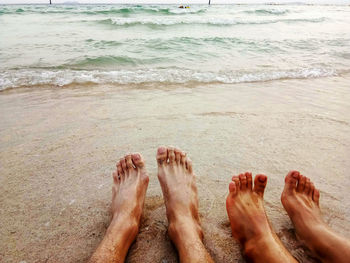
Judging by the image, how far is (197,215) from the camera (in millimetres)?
1427

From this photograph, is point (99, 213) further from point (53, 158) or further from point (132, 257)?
point (53, 158)

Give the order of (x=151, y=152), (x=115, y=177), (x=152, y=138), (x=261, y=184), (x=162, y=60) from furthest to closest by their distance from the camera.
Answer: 1. (x=162, y=60)
2. (x=152, y=138)
3. (x=151, y=152)
4. (x=115, y=177)
5. (x=261, y=184)

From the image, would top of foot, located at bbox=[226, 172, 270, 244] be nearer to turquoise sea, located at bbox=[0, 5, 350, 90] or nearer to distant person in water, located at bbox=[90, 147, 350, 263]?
distant person in water, located at bbox=[90, 147, 350, 263]

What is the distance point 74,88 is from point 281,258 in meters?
3.26

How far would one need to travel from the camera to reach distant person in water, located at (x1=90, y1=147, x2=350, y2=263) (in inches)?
44.5

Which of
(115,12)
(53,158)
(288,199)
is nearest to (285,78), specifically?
(288,199)

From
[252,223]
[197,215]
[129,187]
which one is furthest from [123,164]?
[252,223]

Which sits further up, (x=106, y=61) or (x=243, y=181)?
(x=106, y=61)

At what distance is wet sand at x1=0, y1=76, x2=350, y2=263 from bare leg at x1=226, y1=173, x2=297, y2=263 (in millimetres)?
74

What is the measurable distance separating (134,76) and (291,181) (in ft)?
9.97

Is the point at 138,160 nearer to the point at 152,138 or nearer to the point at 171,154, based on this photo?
the point at 171,154

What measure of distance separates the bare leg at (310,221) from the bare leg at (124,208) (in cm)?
91

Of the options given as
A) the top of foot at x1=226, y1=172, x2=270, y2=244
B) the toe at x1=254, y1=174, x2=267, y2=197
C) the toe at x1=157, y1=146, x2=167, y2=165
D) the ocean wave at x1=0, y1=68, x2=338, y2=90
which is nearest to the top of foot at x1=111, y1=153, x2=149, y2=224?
the toe at x1=157, y1=146, x2=167, y2=165

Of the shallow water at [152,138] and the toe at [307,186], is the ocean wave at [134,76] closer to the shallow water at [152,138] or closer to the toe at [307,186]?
the shallow water at [152,138]
